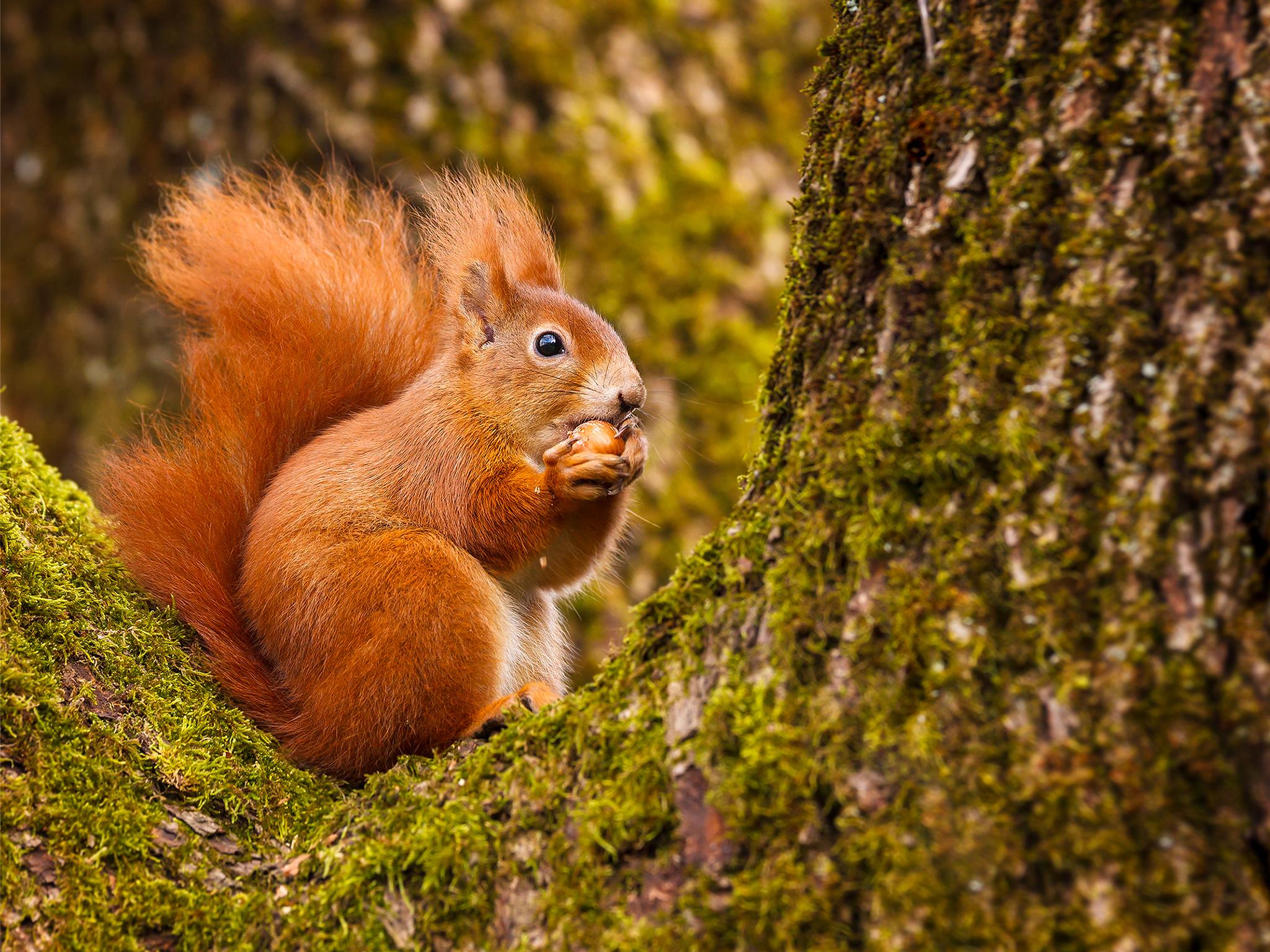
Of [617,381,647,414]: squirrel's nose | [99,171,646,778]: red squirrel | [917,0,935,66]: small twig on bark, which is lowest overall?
[99,171,646,778]: red squirrel

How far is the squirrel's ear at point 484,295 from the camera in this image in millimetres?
2504

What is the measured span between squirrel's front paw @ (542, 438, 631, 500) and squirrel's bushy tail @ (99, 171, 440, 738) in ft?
1.71

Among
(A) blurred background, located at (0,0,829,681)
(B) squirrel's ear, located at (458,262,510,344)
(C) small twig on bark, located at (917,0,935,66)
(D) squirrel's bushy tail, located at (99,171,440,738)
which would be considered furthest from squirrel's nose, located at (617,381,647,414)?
(A) blurred background, located at (0,0,829,681)

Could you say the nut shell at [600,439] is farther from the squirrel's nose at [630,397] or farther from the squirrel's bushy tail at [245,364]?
the squirrel's bushy tail at [245,364]

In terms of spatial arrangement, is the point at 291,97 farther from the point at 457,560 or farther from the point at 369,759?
the point at 369,759

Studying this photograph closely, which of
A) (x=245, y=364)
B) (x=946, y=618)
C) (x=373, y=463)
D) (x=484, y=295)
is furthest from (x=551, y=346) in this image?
(x=946, y=618)

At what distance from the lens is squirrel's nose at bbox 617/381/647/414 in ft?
7.59

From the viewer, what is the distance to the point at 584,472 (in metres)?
2.18

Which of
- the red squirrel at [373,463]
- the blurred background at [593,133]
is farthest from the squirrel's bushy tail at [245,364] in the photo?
the blurred background at [593,133]

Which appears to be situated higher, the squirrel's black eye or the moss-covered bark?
the squirrel's black eye

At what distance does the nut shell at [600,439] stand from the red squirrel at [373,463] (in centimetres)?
1

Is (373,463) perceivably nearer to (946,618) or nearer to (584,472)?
(584,472)

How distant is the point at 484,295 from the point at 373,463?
53cm

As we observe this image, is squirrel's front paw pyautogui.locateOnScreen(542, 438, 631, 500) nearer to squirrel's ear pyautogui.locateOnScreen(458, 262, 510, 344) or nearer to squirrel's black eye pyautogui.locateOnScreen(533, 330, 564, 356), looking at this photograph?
squirrel's black eye pyautogui.locateOnScreen(533, 330, 564, 356)
